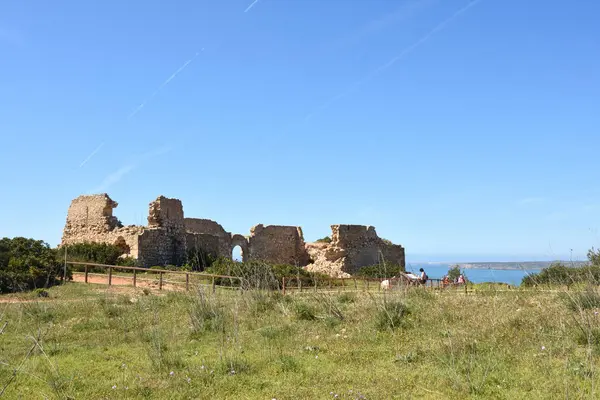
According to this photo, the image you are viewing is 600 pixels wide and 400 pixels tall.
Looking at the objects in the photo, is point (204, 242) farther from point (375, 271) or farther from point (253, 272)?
point (253, 272)

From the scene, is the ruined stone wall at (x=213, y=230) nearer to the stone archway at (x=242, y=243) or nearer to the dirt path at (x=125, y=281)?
the stone archway at (x=242, y=243)

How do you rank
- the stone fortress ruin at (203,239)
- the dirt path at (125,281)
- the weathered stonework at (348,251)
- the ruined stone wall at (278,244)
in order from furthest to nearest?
the ruined stone wall at (278,244) < the weathered stonework at (348,251) < the stone fortress ruin at (203,239) < the dirt path at (125,281)

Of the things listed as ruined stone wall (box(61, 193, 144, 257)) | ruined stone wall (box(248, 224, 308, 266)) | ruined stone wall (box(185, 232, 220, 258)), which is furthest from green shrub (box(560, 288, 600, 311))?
ruined stone wall (box(248, 224, 308, 266))

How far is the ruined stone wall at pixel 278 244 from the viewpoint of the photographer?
3925 cm

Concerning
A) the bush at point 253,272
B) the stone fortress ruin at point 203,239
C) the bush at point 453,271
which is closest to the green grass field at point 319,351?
the bush at point 453,271

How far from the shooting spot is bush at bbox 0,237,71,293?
18.0 meters

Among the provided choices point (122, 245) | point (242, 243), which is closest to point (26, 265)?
point (122, 245)

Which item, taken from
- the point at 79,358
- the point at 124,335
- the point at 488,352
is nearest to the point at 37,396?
the point at 79,358

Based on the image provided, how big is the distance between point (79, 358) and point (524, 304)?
8742 millimetres

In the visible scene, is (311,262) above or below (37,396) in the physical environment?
above

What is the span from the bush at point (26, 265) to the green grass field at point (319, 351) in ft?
22.2

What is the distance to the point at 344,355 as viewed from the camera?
7.62m

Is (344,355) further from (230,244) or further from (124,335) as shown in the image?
(230,244)

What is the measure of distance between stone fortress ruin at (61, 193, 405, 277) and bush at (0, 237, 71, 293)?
6.07 metres
